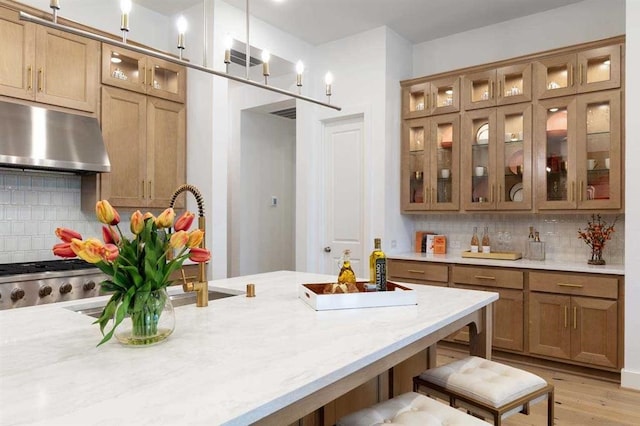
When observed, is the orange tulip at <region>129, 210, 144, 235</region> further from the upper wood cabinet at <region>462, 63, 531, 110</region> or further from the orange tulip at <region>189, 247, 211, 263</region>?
the upper wood cabinet at <region>462, 63, 531, 110</region>

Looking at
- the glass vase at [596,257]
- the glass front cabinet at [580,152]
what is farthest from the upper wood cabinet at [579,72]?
the glass vase at [596,257]

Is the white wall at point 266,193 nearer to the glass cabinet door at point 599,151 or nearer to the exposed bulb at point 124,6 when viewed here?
the glass cabinet door at point 599,151

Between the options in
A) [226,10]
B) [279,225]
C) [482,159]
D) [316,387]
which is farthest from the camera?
[279,225]

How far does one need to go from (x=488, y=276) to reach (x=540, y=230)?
2.52 feet

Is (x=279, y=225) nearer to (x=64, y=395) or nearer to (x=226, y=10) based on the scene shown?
(x=226, y=10)

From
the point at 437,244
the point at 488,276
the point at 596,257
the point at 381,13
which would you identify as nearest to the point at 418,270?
the point at 437,244

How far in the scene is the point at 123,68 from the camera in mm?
3777

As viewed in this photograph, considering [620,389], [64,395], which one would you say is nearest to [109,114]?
[64,395]

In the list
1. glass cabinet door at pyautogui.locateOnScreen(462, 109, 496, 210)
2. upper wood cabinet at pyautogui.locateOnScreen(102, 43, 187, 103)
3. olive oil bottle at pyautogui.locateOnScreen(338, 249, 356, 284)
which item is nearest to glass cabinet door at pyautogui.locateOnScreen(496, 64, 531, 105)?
glass cabinet door at pyautogui.locateOnScreen(462, 109, 496, 210)

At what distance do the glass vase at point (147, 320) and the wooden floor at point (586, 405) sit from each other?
2329 millimetres

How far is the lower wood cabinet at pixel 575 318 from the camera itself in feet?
10.9

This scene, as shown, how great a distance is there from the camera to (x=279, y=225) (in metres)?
6.43

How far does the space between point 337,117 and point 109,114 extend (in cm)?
225

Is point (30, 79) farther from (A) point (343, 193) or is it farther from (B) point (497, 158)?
(B) point (497, 158)
